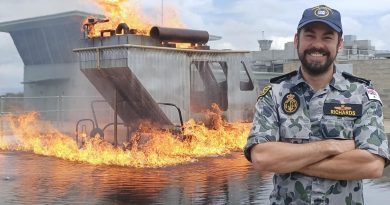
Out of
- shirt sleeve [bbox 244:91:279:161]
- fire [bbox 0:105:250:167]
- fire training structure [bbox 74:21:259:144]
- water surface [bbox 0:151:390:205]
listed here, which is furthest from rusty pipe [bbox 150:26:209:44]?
shirt sleeve [bbox 244:91:279:161]

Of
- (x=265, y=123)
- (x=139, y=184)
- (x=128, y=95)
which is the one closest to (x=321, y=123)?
(x=265, y=123)

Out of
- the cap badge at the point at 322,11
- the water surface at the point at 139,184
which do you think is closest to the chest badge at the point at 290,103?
the cap badge at the point at 322,11

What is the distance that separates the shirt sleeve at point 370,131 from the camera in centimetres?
262

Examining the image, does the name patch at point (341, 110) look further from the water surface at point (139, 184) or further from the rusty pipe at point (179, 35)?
the rusty pipe at point (179, 35)

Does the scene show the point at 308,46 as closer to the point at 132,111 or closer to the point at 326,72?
the point at 326,72

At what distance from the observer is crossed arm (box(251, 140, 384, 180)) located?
8.36 feet

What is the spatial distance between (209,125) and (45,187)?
5.57m

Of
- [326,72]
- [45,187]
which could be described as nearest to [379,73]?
[45,187]

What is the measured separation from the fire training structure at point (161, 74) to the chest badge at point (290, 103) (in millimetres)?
8432

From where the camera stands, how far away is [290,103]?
8.74 feet

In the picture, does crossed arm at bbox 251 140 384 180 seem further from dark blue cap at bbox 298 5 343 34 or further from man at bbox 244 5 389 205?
dark blue cap at bbox 298 5 343 34

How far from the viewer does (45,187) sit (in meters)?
8.08

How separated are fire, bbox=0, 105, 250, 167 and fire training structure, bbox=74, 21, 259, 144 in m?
0.33

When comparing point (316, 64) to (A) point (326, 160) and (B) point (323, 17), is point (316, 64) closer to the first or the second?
(B) point (323, 17)
